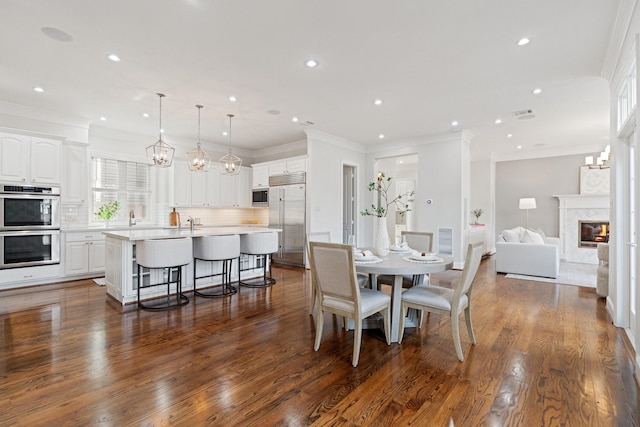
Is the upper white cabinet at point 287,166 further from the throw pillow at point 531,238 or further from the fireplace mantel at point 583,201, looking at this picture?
the fireplace mantel at point 583,201

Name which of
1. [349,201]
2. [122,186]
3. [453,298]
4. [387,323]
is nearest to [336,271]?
[387,323]

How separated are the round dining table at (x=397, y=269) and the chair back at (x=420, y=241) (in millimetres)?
843

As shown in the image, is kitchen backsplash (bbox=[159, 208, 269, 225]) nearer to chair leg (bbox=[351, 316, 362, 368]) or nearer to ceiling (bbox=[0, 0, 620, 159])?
ceiling (bbox=[0, 0, 620, 159])

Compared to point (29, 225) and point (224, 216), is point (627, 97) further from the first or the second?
point (29, 225)

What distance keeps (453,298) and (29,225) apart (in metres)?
6.29

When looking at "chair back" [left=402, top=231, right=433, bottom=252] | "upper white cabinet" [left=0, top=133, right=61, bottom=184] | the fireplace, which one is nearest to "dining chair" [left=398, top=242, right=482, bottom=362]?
"chair back" [left=402, top=231, right=433, bottom=252]

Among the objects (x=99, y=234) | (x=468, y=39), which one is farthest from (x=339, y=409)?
(x=99, y=234)

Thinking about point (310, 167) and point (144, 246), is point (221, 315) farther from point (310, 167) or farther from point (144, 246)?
point (310, 167)

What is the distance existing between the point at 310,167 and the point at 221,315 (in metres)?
3.75

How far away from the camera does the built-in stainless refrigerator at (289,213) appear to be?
6.77m

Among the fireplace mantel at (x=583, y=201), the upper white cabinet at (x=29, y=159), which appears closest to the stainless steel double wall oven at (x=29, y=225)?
the upper white cabinet at (x=29, y=159)

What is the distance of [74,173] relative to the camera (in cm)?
565

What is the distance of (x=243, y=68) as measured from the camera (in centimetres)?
368

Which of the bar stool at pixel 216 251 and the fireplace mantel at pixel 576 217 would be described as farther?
the fireplace mantel at pixel 576 217
